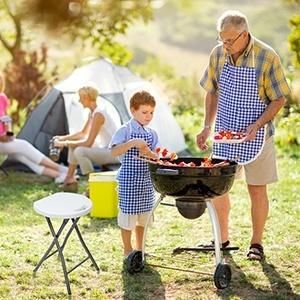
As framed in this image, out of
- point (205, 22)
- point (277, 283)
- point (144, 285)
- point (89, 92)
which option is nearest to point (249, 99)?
point (277, 283)

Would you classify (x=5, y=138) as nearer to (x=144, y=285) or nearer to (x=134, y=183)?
(x=134, y=183)

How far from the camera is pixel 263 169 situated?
4988 millimetres

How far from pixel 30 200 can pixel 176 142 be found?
2.50m

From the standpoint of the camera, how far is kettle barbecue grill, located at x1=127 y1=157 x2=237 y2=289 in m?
4.33

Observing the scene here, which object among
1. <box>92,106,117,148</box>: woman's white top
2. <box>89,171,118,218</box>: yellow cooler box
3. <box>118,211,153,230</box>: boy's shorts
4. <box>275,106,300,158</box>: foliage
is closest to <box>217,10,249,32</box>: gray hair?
<box>118,211,153,230</box>: boy's shorts

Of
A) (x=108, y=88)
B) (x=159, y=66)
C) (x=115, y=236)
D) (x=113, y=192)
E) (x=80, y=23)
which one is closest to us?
(x=115, y=236)

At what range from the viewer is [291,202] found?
22.3 ft

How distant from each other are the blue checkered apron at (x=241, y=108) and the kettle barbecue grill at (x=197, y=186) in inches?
14.5

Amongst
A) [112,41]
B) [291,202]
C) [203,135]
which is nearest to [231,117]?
[203,135]

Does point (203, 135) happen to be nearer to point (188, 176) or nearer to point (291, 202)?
point (188, 176)

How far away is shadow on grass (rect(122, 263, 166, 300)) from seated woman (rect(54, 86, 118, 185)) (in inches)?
101

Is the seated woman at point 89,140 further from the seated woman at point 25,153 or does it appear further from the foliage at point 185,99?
the foliage at point 185,99

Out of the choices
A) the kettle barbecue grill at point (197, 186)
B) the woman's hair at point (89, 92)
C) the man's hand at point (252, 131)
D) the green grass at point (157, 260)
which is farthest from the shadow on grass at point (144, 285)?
the woman's hair at point (89, 92)

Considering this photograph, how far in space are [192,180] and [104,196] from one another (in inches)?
79.8
